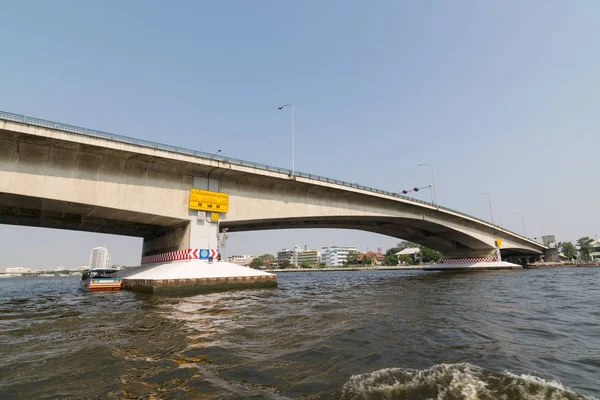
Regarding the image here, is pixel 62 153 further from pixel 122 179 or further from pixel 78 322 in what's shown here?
pixel 78 322

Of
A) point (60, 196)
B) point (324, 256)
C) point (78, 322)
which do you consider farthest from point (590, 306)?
point (324, 256)

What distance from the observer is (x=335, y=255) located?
174250 millimetres

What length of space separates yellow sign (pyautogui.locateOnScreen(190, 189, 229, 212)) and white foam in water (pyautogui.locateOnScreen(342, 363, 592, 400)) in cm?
2158

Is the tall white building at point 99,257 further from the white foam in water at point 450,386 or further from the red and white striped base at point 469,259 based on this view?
the white foam in water at point 450,386

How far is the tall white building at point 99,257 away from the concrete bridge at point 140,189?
328 feet

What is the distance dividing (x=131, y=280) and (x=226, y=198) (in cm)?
1020

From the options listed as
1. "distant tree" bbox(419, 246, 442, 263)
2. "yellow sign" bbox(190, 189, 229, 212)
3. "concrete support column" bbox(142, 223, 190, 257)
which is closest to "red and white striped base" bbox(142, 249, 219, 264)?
"concrete support column" bbox(142, 223, 190, 257)

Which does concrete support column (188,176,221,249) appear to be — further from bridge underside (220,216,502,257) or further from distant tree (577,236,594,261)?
distant tree (577,236,594,261)

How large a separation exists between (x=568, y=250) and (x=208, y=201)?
386ft

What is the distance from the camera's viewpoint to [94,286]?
24.5m

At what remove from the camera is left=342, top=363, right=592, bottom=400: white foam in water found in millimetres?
3734

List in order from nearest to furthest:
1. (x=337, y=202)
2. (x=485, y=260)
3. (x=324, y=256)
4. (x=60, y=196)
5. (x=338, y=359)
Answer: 1. (x=338, y=359)
2. (x=60, y=196)
3. (x=337, y=202)
4. (x=485, y=260)
5. (x=324, y=256)

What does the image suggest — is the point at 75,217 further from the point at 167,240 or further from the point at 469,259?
the point at 469,259

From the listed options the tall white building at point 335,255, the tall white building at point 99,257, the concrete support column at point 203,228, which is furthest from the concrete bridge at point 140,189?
the tall white building at point 335,255
